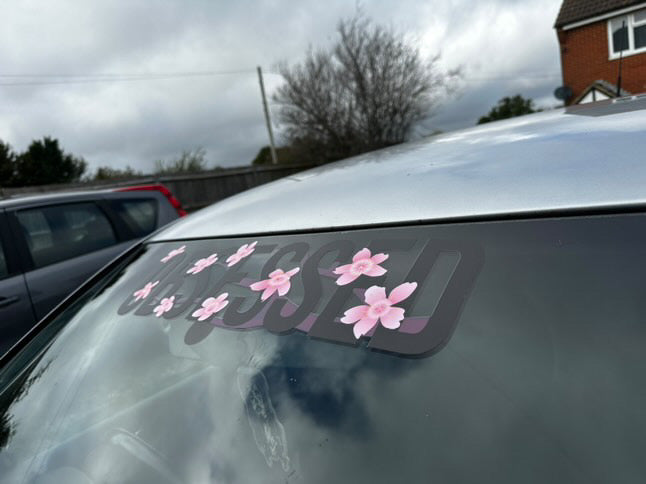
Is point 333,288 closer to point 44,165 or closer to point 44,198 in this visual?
point 44,198

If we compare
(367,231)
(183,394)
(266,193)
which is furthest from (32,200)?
(367,231)

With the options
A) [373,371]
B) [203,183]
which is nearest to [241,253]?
[373,371]

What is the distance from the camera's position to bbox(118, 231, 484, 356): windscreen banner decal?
718 mm

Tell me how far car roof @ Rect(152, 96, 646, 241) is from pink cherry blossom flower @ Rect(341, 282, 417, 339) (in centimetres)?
15

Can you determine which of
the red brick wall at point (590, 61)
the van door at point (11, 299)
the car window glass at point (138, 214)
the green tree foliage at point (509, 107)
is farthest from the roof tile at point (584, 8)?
the green tree foliage at point (509, 107)

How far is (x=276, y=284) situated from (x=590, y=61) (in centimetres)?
1804

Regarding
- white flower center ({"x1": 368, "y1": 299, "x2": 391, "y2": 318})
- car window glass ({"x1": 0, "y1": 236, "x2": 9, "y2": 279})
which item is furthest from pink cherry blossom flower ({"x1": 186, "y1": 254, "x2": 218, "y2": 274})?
car window glass ({"x1": 0, "y1": 236, "x2": 9, "y2": 279})

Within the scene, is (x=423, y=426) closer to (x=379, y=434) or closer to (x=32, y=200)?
(x=379, y=434)

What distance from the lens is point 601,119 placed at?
3.09 feet

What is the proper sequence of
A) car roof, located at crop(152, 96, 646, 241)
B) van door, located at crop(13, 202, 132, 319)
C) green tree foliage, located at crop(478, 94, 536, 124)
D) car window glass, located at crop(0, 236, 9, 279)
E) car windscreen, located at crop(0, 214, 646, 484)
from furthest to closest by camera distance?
green tree foliage, located at crop(478, 94, 536, 124) → van door, located at crop(13, 202, 132, 319) → car window glass, located at crop(0, 236, 9, 279) → car roof, located at crop(152, 96, 646, 241) → car windscreen, located at crop(0, 214, 646, 484)

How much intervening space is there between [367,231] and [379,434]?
0.38 meters

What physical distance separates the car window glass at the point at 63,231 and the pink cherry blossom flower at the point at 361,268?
3.27 meters

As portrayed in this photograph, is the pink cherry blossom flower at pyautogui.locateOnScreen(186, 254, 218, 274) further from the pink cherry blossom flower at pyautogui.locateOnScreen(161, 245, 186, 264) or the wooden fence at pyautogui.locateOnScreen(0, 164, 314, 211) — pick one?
the wooden fence at pyautogui.locateOnScreen(0, 164, 314, 211)

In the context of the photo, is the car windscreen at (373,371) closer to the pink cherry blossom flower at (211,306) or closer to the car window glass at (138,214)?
the pink cherry blossom flower at (211,306)
